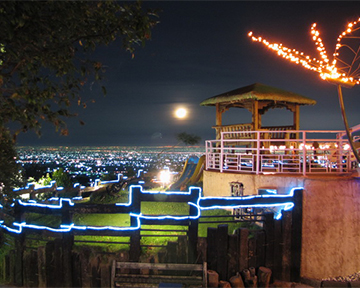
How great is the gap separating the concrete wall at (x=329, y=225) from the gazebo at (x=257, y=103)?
17.6ft

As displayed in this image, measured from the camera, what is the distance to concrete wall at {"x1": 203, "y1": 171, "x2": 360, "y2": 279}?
8.40 m

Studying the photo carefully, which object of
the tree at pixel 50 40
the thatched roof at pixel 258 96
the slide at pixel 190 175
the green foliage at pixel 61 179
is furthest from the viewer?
the green foliage at pixel 61 179

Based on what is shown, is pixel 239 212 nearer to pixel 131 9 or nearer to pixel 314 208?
pixel 314 208

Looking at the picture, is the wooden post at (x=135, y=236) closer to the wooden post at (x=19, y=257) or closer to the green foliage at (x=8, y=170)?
the wooden post at (x=19, y=257)

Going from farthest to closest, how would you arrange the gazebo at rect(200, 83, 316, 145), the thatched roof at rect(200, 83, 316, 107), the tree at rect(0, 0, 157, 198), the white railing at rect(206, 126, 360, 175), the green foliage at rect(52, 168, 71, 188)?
the green foliage at rect(52, 168, 71, 188) < the gazebo at rect(200, 83, 316, 145) < the thatched roof at rect(200, 83, 316, 107) < the white railing at rect(206, 126, 360, 175) < the tree at rect(0, 0, 157, 198)

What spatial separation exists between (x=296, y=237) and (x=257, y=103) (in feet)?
24.1

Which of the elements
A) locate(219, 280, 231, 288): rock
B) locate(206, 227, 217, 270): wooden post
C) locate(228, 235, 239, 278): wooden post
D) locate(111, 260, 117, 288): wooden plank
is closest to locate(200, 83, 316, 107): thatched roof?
locate(228, 235, 239, 278): wooden post

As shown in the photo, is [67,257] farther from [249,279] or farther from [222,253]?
[249,279]

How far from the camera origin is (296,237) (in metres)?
8.10

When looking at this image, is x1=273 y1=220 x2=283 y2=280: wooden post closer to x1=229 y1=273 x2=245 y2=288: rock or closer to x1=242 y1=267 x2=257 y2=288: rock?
x1=242 y1=267 x2=257 y2=288: rock

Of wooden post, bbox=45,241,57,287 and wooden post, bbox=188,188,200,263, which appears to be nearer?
wooden post, bbox=188,188,200,263

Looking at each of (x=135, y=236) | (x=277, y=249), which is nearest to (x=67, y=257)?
(x=135, y=236)


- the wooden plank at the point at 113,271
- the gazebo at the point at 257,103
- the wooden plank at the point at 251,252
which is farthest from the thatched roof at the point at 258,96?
the wooden plank at the point at 113,271

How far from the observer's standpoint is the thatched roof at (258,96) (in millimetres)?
13469
